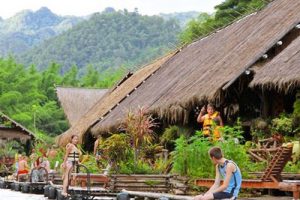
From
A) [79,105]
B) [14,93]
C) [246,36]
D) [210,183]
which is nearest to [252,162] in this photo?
[210,183]

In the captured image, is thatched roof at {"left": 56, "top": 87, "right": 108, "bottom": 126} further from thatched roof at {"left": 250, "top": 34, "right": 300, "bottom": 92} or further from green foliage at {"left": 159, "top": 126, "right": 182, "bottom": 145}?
thatched roof at {"left": 250, "top": 34, "right": 300, "bottom": 92}

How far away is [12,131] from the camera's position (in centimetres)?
4131

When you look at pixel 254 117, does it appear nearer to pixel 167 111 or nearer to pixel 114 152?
pixel 167 111

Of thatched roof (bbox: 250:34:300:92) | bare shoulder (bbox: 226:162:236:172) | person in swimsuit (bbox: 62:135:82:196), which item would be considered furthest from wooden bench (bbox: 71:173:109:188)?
bare shoulder (bbox: 226:162:236:172)

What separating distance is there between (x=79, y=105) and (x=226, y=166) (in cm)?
3918

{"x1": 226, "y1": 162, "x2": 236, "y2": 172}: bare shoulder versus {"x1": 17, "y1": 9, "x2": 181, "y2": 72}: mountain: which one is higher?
{"x1": 17, "y1": 9, "x2": 181, "y2": 72}: mountain

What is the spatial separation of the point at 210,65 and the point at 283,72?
665cm

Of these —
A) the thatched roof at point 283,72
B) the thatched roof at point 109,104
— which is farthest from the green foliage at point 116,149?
the thatched roof at point 109,104

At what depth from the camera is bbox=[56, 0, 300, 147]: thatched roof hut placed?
19266mm

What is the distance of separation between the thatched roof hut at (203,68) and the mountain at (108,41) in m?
86.1

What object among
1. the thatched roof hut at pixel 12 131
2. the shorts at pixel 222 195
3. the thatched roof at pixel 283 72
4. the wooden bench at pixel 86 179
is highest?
the thatched roof hut at pixel 12 131

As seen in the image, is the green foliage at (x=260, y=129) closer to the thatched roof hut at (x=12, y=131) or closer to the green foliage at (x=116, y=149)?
the green foliage at (x=116, y=149)

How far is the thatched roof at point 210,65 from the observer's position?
19.2m

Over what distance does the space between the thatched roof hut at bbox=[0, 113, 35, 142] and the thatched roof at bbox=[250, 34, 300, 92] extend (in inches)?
1019
